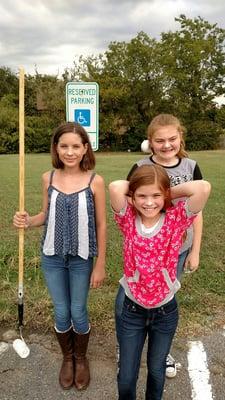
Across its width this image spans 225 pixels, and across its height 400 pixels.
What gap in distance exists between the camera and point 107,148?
37.2 m

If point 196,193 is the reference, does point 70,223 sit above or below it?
below

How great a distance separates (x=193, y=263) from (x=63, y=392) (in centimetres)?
113

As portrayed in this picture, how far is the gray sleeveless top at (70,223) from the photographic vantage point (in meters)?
2.46

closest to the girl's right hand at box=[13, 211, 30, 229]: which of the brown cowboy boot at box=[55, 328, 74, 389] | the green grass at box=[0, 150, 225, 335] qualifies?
the brown cowboy boot at box=[55, 328, 74, 389]

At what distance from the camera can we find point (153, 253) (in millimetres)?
2006

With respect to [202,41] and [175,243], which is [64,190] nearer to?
[175,243]

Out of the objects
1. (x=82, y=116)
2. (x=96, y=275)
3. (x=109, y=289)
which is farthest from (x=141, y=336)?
(x=82, y=116)

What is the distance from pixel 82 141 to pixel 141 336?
1151mm

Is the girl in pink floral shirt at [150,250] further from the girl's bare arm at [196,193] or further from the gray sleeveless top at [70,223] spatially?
the gray sleeveless top at [70,223]

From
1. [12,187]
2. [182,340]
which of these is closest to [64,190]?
[182,340]

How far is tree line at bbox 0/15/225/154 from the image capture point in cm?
3628

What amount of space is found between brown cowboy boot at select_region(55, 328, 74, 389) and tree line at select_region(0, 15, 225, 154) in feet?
110

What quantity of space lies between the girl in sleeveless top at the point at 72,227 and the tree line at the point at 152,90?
33.6 m

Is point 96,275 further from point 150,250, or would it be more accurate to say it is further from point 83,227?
point 150,250
